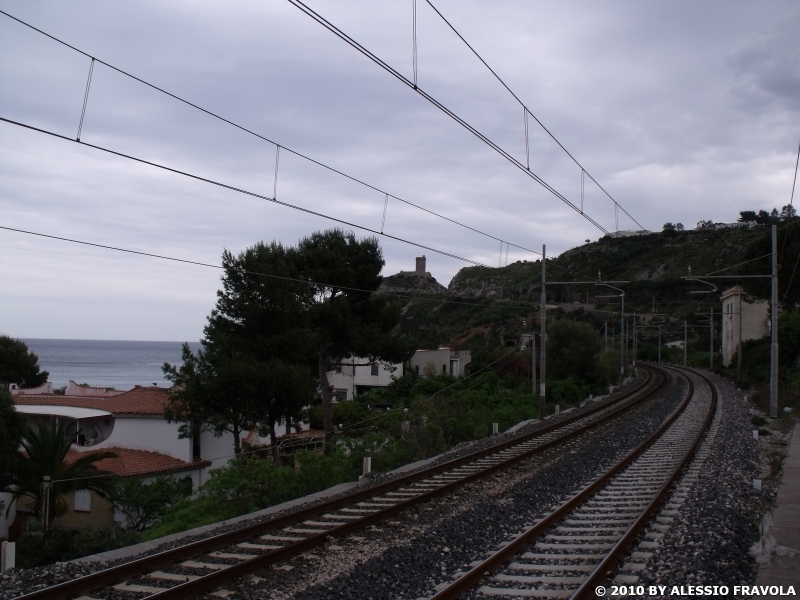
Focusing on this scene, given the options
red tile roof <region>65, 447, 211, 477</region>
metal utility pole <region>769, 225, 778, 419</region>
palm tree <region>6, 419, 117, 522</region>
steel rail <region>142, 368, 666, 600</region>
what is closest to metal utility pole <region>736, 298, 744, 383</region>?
metal utility pole <region>769, 225, 778, 419</region>

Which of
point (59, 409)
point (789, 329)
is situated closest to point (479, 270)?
point (789, 329)

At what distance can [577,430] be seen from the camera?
20953mm

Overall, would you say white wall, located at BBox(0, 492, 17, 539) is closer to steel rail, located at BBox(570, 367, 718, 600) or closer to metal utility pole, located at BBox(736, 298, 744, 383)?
steel rail, located at BBox(570, 367, 718, 600)

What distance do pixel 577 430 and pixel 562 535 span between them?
12050 millimetres

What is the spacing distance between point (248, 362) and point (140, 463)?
19.7ft

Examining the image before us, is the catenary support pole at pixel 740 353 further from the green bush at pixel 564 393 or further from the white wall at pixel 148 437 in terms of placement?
the white wall at pixel 148 437

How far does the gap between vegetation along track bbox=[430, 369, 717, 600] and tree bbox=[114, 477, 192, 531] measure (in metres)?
15.1

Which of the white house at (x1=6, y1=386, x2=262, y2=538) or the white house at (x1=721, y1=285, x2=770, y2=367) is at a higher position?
the white house at (x1=721, y1=285, x2=770, y2=367)

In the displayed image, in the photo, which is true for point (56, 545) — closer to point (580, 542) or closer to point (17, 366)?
point (580, 542)

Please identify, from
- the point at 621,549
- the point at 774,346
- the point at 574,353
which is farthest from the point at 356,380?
the point at 621,549

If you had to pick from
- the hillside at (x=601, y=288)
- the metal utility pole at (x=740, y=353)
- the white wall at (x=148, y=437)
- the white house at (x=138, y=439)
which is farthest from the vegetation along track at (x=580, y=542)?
the hillside at (x=601, y=288)

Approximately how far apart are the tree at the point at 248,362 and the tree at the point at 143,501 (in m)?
3.82

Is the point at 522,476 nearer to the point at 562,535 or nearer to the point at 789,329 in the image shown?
the point at 562,535

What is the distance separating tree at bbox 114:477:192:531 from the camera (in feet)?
74.5
